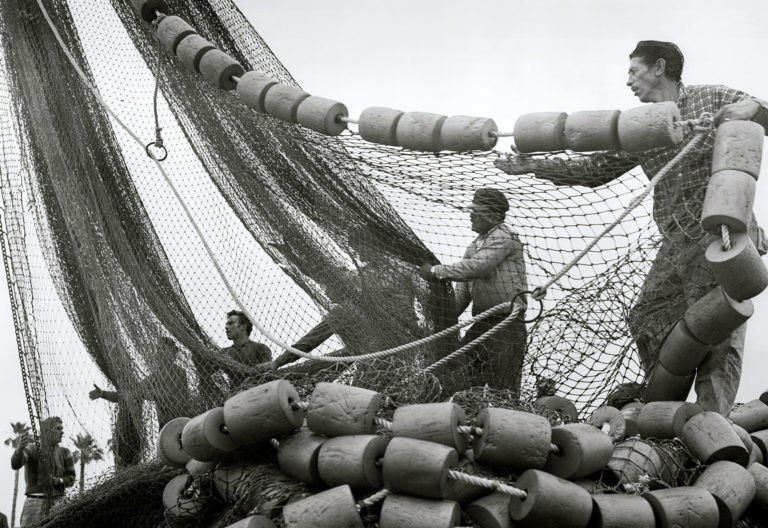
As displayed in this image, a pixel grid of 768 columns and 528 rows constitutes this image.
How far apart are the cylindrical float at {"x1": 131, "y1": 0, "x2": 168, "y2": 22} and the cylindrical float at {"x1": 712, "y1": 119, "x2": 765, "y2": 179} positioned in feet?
10.5

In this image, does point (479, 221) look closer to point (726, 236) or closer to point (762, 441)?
point (726, 236)

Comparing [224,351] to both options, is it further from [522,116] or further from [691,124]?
[691,124]

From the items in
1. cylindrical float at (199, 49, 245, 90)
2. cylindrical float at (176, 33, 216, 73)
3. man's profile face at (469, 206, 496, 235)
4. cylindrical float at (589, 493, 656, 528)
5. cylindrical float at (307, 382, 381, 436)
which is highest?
cylindrical float at (176, 33, 216, 73)

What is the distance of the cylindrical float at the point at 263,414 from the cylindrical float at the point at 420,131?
1.24m

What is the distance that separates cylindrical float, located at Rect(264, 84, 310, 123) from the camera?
4750mm

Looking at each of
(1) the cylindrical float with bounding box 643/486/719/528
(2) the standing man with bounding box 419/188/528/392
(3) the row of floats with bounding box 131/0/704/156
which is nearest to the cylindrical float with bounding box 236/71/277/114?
(3) the row of floats with bounding box 131/0/704/156

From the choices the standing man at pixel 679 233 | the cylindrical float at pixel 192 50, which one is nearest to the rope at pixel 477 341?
the standing man at pixel 679 233

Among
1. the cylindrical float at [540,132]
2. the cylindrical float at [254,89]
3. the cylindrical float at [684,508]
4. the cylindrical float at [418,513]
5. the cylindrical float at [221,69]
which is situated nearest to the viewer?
the cylindrical float at [418,513]

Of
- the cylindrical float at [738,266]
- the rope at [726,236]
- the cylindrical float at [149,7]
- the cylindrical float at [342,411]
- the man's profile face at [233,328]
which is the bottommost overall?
the cylindrical float at [342,411]

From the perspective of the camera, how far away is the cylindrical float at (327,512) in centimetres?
333

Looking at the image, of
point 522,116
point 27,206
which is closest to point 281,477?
point 522,116

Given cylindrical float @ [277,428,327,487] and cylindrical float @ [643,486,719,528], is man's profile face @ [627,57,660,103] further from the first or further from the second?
cylindrical float @ [277,428,327,487]

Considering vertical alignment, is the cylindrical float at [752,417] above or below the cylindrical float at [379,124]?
below

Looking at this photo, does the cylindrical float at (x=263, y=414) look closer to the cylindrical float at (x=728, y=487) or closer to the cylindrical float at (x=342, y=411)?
the cylindrical float at (x=342, y=411)
